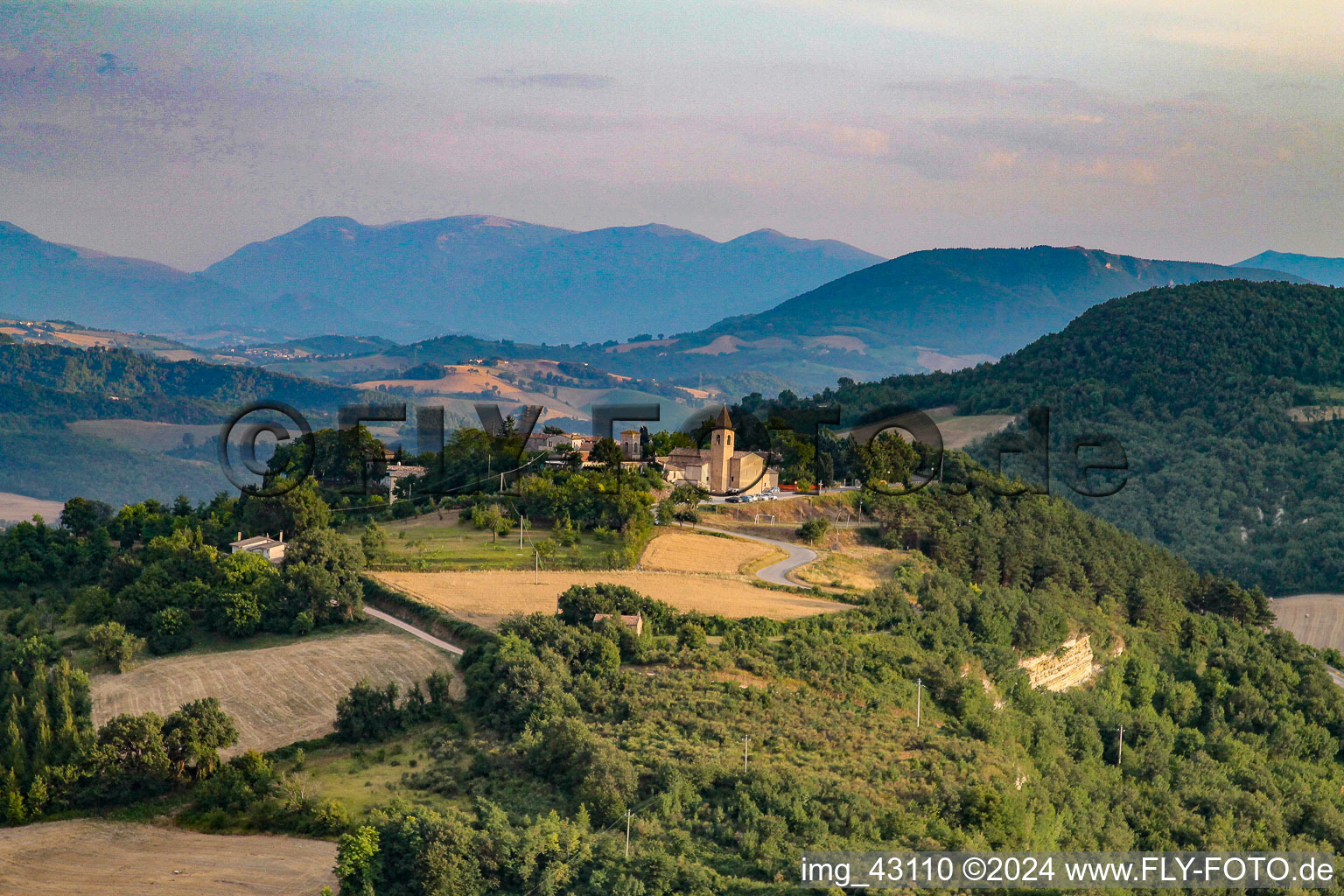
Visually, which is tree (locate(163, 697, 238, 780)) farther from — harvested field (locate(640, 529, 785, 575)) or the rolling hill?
the rolling hill

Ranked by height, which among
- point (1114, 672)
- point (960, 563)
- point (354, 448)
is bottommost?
point (1114, 672)

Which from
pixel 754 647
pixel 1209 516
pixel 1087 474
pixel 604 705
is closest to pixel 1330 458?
pixel 1209 516

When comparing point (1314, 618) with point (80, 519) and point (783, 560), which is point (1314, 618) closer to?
point (783, 560)

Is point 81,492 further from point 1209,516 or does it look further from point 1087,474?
point 1209,516

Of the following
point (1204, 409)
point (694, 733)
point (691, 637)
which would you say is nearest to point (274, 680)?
point (691, 637)

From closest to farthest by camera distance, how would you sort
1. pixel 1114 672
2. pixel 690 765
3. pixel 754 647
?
pixel 690 765 < pixel 754 647 < pixel 1114 672

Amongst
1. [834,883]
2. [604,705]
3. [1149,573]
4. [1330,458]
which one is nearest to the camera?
[834,883]
